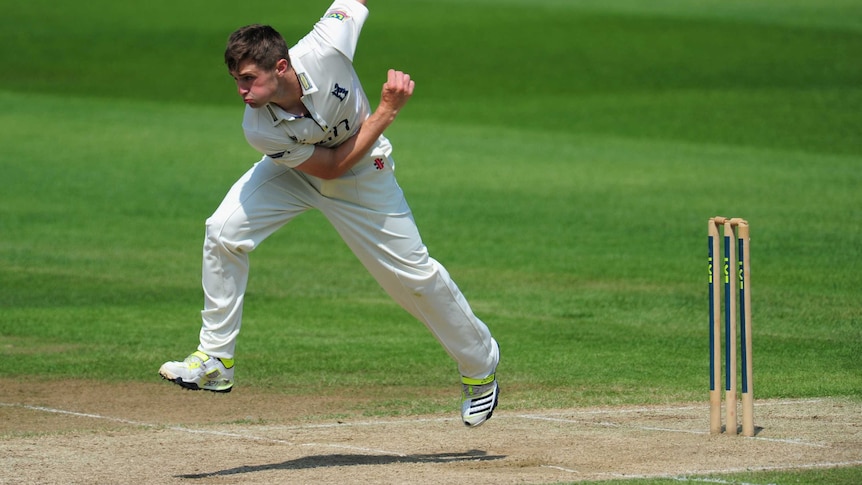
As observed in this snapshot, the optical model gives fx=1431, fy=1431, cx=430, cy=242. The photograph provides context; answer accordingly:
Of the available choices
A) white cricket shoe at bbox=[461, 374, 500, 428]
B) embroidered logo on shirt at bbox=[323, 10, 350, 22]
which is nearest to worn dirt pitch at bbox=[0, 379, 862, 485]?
white cricket shoe at bbox=[461, 374, 500, 428]

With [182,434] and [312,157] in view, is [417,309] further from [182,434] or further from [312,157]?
[182,434]

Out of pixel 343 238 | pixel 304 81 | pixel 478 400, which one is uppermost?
pixel 304 81

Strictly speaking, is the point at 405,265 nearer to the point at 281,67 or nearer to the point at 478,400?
the point at 478,400

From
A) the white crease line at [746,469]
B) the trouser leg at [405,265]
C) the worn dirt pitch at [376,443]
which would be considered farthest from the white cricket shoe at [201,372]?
the white crease line at [746,469]

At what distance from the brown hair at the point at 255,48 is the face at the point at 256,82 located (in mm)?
24

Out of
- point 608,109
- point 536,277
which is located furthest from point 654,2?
point 536,277

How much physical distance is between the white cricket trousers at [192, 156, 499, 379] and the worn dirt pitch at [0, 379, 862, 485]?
64 centimetres

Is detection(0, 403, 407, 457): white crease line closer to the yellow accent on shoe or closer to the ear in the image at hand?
the yellow accent on shoe

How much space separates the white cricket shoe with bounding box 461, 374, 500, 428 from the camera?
7602mm

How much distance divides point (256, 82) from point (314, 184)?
72cm

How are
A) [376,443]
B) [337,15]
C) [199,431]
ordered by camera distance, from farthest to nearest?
[199,431], [376,443], [337,15]

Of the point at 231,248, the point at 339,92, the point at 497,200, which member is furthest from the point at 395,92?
the point at 497,200

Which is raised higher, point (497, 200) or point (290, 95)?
point (290, 95)

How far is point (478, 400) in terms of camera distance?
7629 mm
